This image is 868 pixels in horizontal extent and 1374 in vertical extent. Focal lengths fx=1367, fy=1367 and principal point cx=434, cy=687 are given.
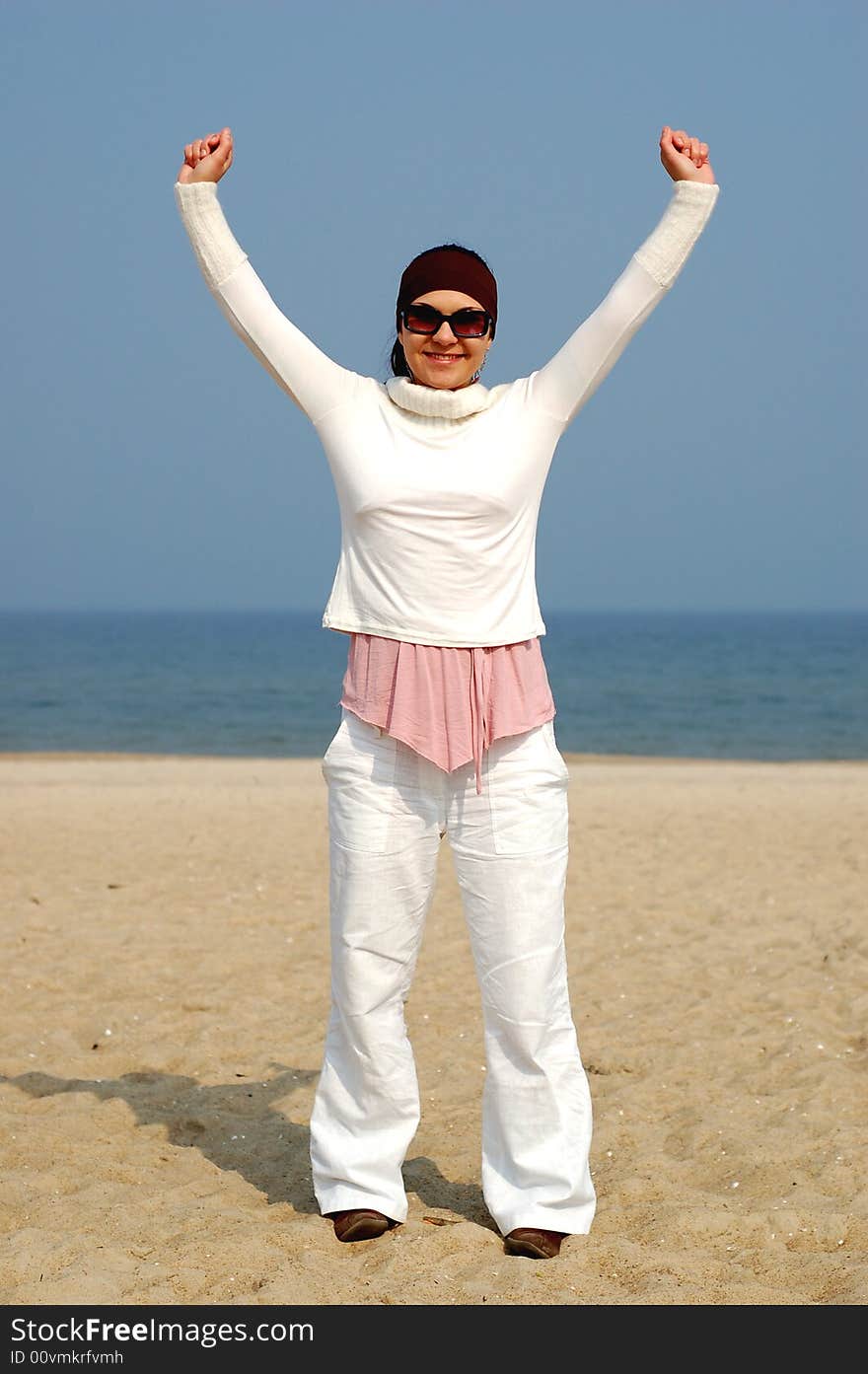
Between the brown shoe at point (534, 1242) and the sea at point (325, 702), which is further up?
the brown shoe at point (534, 1242)

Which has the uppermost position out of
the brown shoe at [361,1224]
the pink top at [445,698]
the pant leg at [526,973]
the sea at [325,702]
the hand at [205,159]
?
the hand at [205,159]

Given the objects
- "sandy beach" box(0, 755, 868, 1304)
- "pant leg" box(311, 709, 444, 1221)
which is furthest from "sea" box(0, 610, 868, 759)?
"pant leg" box(311, 709, 444, 1221)

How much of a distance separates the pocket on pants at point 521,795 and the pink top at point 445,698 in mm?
55

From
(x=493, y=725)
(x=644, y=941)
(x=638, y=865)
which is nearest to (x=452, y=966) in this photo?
(x=644, y=941)

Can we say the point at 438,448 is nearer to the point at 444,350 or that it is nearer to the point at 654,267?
the point at 444,350

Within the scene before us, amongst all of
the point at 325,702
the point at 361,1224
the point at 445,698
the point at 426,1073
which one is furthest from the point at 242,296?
the point at 325,702

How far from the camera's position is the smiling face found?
11.0 ft

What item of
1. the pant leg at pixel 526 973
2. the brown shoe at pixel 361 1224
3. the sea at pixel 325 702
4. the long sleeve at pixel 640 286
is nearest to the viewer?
the long sleeve at pixel 640 286

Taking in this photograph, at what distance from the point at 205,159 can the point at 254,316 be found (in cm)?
40

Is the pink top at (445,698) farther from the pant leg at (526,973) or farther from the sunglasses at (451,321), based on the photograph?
the sunglasses at (451,321)

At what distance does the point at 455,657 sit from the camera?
3.34 metres

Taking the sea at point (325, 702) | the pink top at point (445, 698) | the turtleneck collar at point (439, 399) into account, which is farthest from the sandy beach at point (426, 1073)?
the sea at point (325, 702)

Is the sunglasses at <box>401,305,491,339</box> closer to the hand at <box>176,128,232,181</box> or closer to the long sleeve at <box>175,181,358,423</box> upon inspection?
the long sleeve at <box>175,181,358,423</box>

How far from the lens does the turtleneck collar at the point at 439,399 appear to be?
336 centimetres
